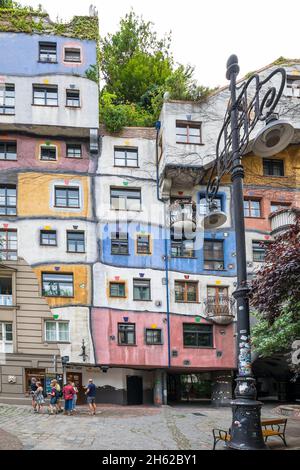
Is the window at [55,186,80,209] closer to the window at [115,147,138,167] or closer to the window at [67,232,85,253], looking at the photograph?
the window at [67,232,85,253]

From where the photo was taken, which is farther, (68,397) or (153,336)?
(153,336)

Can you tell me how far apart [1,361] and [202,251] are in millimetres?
10987

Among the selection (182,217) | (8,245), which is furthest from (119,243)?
(8,245)

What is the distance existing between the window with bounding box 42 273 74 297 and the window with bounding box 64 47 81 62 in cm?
1161

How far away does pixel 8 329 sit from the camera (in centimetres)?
2572

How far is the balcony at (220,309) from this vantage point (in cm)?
2709

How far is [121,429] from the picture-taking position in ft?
51.5

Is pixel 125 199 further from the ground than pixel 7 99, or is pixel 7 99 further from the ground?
pixel 7 99

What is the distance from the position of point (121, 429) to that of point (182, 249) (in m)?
13.5

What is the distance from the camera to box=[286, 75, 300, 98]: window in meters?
28.8

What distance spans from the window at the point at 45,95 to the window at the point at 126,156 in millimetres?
4055

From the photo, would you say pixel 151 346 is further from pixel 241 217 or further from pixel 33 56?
pixel 241 217
